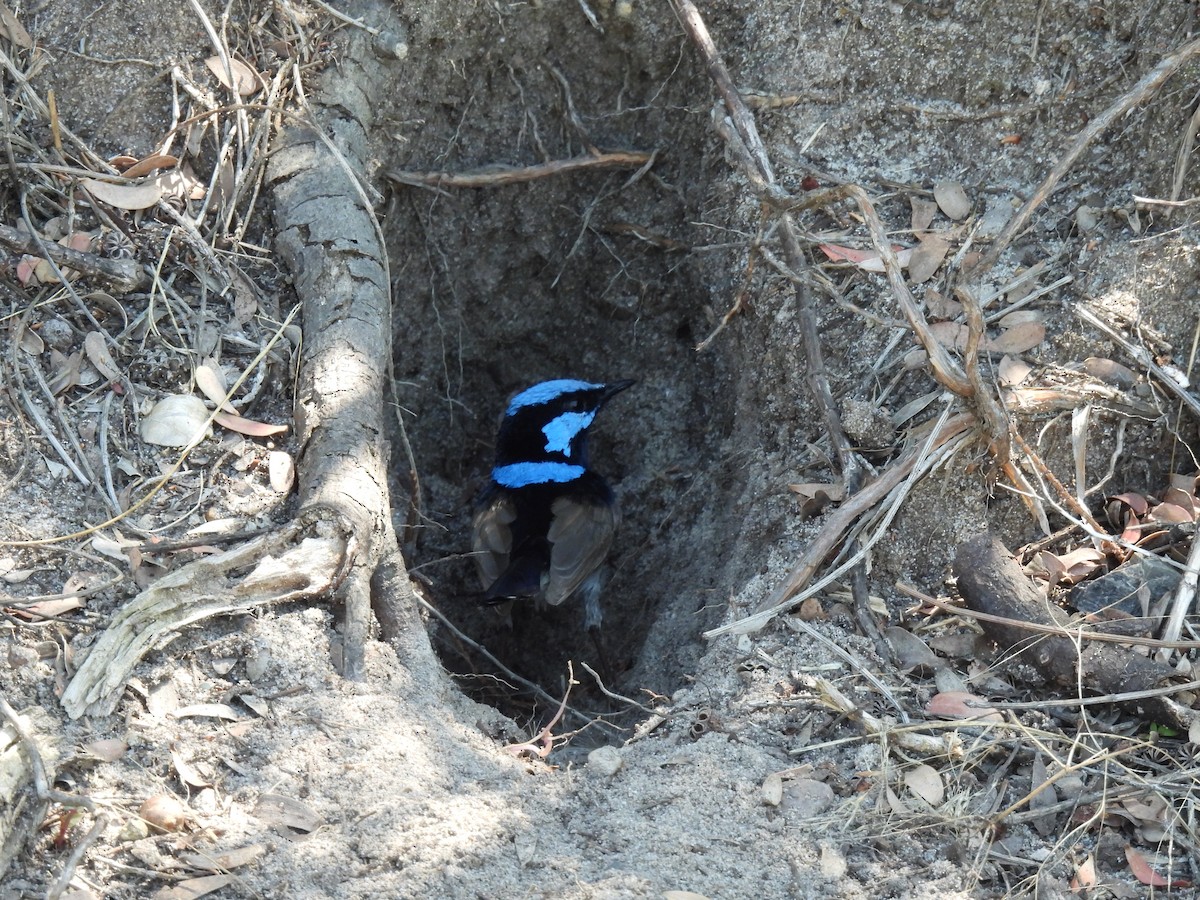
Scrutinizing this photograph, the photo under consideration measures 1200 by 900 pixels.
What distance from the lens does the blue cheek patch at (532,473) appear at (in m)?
4.90

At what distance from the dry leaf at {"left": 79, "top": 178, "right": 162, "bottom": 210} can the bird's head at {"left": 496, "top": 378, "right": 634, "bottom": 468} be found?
1824 mm

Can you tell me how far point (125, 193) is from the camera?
353cm

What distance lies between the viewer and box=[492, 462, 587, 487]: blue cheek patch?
4.90m

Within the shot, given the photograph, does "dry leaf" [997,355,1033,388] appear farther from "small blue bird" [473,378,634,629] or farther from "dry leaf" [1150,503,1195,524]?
"small blue bird" [473,378,634,629]

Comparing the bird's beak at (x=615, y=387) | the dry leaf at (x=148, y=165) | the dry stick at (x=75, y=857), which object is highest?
the dry leaf at (x=148, y=165)

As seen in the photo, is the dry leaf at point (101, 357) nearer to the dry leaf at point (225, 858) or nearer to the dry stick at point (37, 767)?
the dry stick at point (37, 767)

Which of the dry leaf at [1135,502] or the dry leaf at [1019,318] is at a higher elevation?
the dry leaf at [1019,318]

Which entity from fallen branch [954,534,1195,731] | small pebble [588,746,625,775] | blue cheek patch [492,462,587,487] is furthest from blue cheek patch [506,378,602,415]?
small pebble [588,746,625,775]

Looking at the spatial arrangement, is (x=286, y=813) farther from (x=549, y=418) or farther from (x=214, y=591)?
(x=549, y=418)

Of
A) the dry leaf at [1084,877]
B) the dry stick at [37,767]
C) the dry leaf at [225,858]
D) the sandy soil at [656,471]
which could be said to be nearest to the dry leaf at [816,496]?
the sandy soil at [656,471]

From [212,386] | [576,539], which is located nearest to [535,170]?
[576,539]

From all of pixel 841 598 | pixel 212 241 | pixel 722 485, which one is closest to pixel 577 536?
pixel 722 485

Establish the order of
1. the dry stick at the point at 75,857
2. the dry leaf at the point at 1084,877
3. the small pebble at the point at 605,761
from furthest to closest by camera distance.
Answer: the small pebble at the point at 605,761 → the dry leaf at the point at 1084,877 → the dry stick at the point at 75,857

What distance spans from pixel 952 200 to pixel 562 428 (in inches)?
75.1
